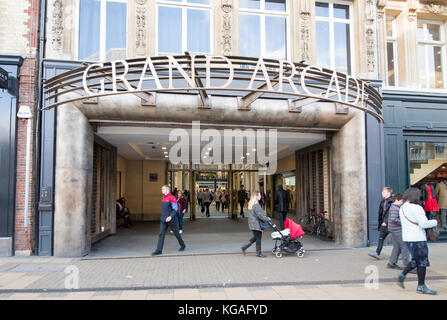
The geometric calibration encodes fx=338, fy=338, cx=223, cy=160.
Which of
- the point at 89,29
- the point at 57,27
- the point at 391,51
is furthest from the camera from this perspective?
the point at 391,51

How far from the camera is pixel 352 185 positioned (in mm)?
9719

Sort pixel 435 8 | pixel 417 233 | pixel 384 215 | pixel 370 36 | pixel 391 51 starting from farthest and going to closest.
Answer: pixel 391 51 → pixel 435 8 → pixel 370 36 → pixel 384 215 → pixel 417 233

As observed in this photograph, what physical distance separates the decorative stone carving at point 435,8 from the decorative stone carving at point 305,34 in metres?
4.68

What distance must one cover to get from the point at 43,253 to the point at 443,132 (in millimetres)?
12471

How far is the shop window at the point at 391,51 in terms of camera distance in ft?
39.0

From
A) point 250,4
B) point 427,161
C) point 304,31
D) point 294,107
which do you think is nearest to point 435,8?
point 304,31

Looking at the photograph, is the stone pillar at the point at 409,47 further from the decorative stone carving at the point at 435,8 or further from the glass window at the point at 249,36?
the glass window at the point at 249,36

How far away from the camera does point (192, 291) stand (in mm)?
5695

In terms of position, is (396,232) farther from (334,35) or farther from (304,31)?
(334,35)

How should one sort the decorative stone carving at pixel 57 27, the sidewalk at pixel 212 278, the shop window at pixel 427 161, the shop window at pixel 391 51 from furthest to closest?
the shop window at pixel 391 51 → the shop window at pixel 427 161 → the decorative stone carving at pixel 57 27 → the sidewalk at pixel 212 278

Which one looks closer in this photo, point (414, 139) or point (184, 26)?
point (184, 26)

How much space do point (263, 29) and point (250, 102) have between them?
3.55 m

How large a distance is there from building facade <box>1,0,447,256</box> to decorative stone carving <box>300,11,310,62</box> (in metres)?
0.03

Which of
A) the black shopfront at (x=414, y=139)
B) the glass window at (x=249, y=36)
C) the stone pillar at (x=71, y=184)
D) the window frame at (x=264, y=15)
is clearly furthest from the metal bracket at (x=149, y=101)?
the black shopfront at (x=414, y=139)
